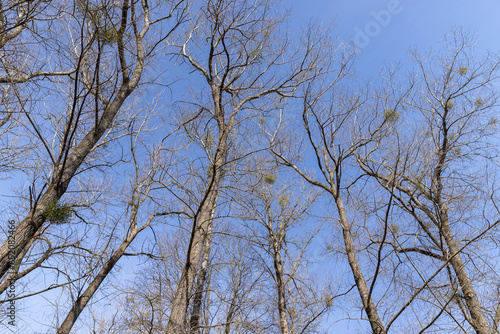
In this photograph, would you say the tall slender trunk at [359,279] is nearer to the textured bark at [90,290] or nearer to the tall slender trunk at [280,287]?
the tall slender trunk at [280,287]

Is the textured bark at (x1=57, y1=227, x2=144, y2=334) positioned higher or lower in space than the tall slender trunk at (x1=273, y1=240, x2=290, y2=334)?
lower

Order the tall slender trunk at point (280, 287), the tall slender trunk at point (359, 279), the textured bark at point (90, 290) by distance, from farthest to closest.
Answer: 1. the tall slender trunk at point (280, 287)
2. the textured bark at point (90, 290)
3. the tall slender trunk at point (359, 279)

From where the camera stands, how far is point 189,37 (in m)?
5.62

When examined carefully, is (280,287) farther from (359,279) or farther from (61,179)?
(61,179)

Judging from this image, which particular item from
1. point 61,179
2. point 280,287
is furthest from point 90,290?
point 280,287

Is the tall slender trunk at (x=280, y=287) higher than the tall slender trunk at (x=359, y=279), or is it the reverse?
the tall slender trunk at (x=280, y=287)

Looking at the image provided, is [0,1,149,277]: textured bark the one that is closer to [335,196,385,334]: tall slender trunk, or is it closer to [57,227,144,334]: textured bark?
[57,227,144,334]: textured bark

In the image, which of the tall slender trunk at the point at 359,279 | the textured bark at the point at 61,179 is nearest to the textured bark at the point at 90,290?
the textured bark at the point at 61,179

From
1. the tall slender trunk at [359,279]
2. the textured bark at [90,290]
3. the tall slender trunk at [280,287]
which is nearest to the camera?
the tall slender trunk at [359,279]

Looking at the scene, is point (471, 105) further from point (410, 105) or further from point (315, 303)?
point (315, 303)

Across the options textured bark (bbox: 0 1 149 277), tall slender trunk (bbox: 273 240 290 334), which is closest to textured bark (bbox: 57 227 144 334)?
textured bark (bbox: 0 1 149 277)

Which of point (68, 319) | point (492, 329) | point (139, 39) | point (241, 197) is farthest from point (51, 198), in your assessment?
point (492, 329)

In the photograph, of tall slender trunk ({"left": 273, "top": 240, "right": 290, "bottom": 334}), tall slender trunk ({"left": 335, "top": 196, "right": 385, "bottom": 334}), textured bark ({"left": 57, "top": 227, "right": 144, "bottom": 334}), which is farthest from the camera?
tall slender trunk ({"left": 273, "top": 240, "right": 290, "bottom": 334})

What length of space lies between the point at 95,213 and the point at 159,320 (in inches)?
117
